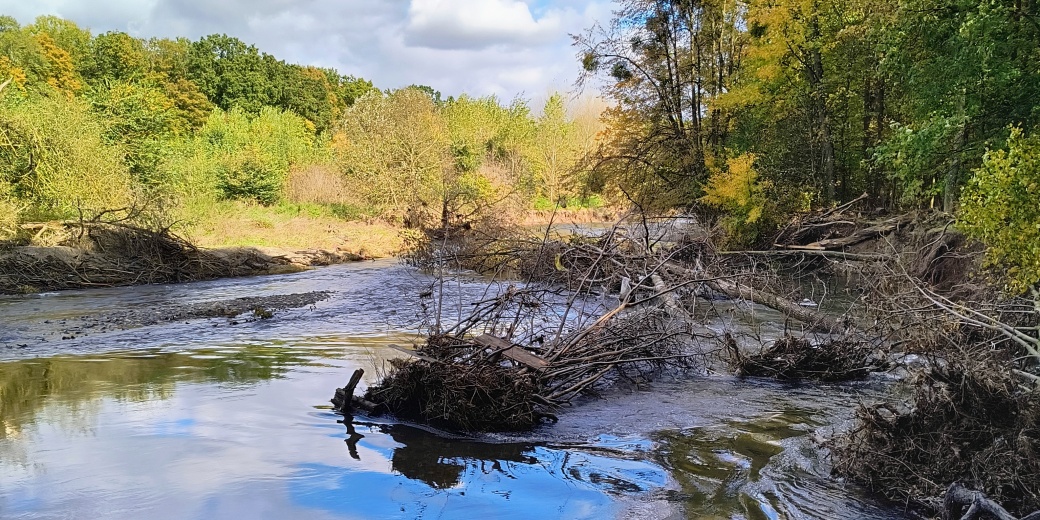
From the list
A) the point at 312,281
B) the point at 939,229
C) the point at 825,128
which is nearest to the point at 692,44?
the point at 825,128

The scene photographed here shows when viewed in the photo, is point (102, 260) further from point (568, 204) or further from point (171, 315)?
point (568, 204)

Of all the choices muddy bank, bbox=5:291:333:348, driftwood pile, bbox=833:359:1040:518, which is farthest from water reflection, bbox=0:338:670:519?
muddy bank, bbox=5:291:333:348

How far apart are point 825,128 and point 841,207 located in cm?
396

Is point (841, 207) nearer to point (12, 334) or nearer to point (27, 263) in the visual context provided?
point (12, 334)

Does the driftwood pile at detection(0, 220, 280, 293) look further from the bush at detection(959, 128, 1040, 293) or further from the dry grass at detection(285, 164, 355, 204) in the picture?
the bush at detection(959, 128, 1040, 293)

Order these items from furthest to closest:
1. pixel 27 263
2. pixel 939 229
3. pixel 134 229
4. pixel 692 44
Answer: pixel 692 44 → pixel 134 229 → pixel 27 263 → pixel 939 229

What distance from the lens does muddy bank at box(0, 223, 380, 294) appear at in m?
17.9

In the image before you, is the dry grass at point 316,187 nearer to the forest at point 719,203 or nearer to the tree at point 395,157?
the forest at point 719,203

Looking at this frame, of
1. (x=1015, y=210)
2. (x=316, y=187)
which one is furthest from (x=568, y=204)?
(x=1015, y=210)

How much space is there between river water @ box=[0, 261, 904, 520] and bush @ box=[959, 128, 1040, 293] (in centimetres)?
238

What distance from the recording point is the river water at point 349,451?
5172mm

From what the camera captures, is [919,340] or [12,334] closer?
[919,340]

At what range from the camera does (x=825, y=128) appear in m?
23.1

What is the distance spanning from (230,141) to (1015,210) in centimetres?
4372
